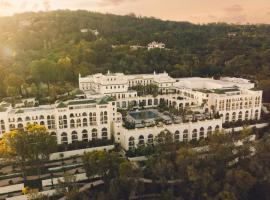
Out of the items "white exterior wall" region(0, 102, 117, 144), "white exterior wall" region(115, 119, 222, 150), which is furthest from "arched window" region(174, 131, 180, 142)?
"white exterior wall" region(0, 102, 117, 144)

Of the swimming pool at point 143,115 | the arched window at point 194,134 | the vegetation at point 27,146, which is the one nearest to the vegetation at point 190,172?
the vegetation at point 27,146

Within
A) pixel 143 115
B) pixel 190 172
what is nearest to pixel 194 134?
pixel 143 115

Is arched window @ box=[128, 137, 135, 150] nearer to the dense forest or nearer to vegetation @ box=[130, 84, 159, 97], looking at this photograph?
vegetation @ box=[130, 84, 159, 97]

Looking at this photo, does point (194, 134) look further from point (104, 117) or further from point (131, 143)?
point (104, 117)

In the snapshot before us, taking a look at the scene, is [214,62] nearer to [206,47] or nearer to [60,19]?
[206,47]

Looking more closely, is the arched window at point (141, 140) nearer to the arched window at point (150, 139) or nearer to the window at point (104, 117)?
the arched window at point (150, 139)

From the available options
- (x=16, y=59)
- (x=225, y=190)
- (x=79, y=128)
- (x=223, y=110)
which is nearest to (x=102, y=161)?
(x=79, y=128)
